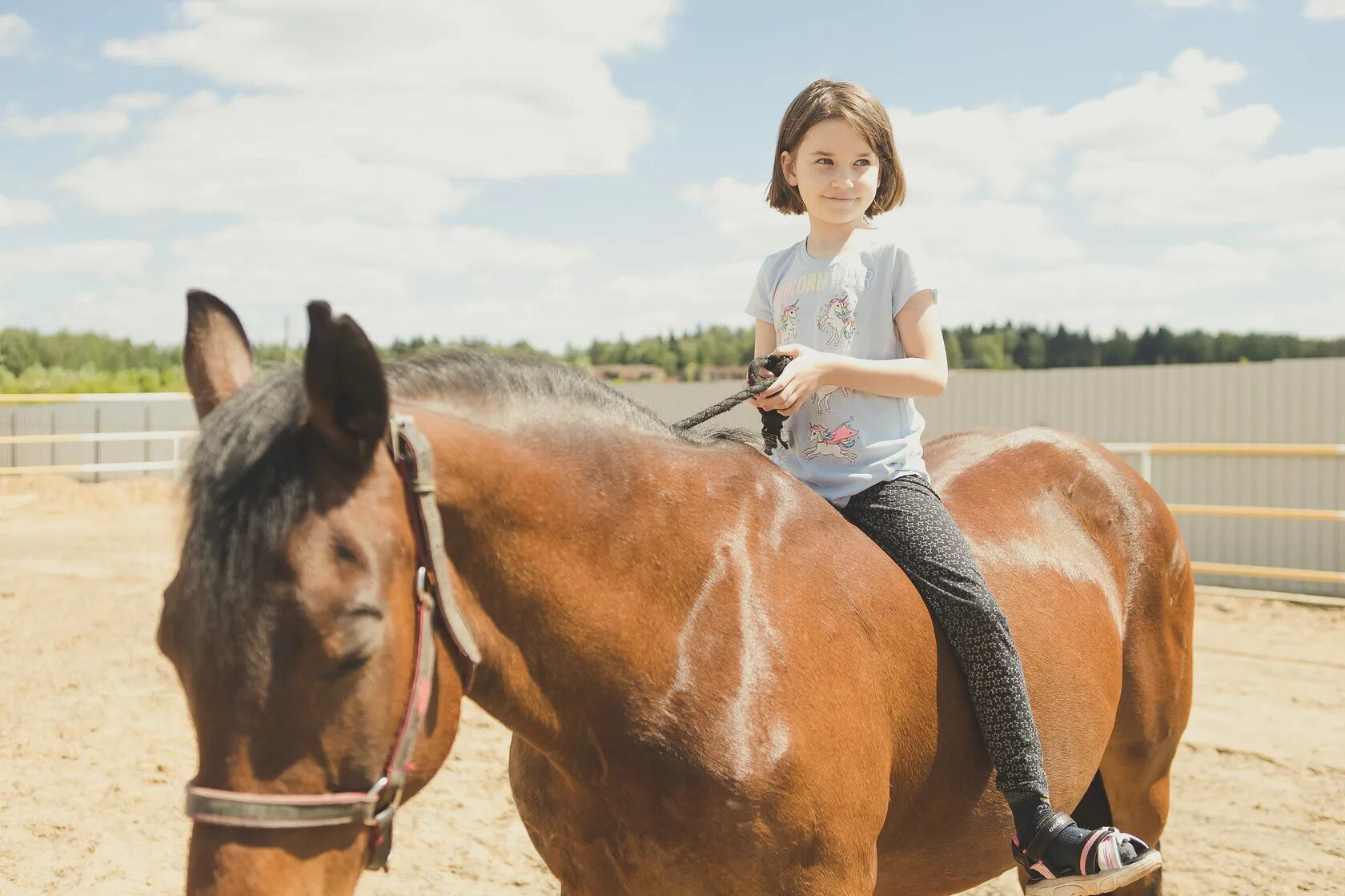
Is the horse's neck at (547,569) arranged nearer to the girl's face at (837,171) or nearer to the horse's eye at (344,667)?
the horse's eye at (344,667)

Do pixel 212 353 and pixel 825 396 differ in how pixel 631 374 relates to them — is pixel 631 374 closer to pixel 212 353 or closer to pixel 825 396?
pixel 825 396

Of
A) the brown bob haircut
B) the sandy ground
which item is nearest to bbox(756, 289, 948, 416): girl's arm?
the brown bob haircut

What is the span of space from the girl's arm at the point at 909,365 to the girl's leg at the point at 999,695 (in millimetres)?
288

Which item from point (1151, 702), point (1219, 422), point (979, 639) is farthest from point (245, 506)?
point (1219, 422)

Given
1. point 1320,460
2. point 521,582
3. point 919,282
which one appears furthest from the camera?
point 1320,460

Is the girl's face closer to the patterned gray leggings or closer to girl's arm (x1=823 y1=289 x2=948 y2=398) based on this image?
girl's arm (x1=823 y1=289 x2=948 y2=398)

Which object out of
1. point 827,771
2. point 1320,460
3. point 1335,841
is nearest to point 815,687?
point 827,771

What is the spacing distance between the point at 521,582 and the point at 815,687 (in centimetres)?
59

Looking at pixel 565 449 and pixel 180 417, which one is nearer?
pixel 565 449

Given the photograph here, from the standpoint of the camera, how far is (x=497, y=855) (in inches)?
166

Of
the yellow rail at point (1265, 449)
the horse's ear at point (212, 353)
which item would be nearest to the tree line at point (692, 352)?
the horse's ear at point (212, 353)

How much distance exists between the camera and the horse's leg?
10.1ft

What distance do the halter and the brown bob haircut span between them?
1.41 m

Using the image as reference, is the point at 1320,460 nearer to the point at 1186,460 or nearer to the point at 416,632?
the point at 1186,460
